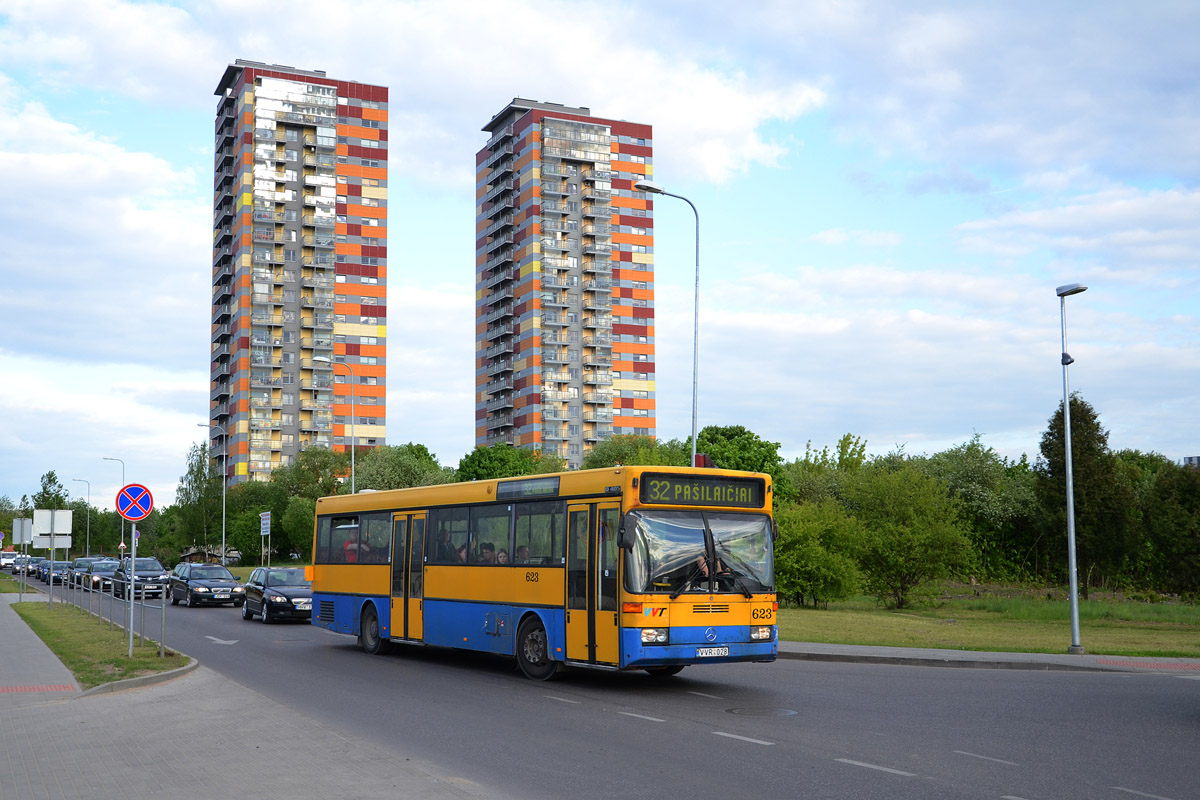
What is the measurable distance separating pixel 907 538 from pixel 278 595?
23142 millimetres

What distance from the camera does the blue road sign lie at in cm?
1998

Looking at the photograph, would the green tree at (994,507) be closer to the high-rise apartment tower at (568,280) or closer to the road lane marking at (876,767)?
the road lane marking at (876,767)

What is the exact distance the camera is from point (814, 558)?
38406 mm

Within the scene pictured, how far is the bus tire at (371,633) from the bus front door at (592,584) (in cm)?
713

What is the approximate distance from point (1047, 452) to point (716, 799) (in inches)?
2123

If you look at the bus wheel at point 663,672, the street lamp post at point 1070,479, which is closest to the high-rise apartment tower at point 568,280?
the street lamp post at point 1070,479

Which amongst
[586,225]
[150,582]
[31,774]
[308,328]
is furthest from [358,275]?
[31,774]

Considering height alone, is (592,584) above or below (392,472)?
below

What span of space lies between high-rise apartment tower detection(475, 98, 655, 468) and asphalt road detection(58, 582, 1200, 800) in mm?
112754

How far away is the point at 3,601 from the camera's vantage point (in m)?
41.8

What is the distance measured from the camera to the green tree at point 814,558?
38.5 metres

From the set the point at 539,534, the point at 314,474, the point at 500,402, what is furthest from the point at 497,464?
the point at 539,534

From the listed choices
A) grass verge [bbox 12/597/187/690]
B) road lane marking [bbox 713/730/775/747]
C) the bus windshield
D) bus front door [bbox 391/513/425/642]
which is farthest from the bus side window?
grass verge [bbox 12/597/187/690]

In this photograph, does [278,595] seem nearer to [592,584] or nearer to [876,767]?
[592,584]
